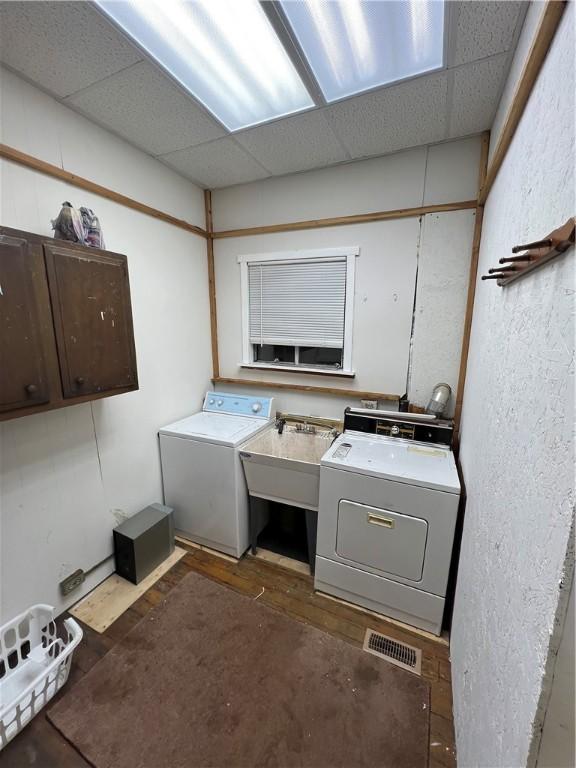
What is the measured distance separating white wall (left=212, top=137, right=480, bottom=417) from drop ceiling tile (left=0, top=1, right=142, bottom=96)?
1278 mm

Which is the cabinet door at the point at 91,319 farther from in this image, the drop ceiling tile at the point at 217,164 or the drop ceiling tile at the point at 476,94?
the drop ceiling tile at the point at 476,94

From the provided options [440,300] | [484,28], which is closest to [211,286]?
[440,300]

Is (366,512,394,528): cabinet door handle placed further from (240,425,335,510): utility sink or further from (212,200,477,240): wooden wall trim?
(212,200,477,240): wooden wall trim

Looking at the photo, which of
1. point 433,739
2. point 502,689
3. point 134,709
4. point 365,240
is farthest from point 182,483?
point 365,240

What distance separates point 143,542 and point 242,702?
1047 millimetres

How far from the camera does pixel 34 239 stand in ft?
4.19

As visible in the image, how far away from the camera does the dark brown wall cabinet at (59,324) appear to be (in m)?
1.23

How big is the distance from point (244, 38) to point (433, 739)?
118 inches

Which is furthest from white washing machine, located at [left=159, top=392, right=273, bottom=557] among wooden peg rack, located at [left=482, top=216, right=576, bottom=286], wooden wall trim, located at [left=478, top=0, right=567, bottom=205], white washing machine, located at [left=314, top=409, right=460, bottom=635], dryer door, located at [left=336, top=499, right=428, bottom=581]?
wooden wall trim, located at [left=478, top=0, right=567, bottom=205]

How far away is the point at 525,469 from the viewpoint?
0.74 meters

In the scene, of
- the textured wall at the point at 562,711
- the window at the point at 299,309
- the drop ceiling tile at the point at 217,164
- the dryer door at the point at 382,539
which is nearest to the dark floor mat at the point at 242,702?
the dryer door at the point at 382,539

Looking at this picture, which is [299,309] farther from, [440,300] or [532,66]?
[532,66]

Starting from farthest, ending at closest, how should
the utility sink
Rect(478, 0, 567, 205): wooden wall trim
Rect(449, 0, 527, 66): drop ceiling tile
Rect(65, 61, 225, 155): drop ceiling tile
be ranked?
the utility sink → Rect(65, 61, 225, 155): drop ceiling tile → Rect(449, 0, 527, 66): drop ceiling tile → Rect(478, 0, 567, 205): wooden wall trim

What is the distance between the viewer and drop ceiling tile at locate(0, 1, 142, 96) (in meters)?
1.13
